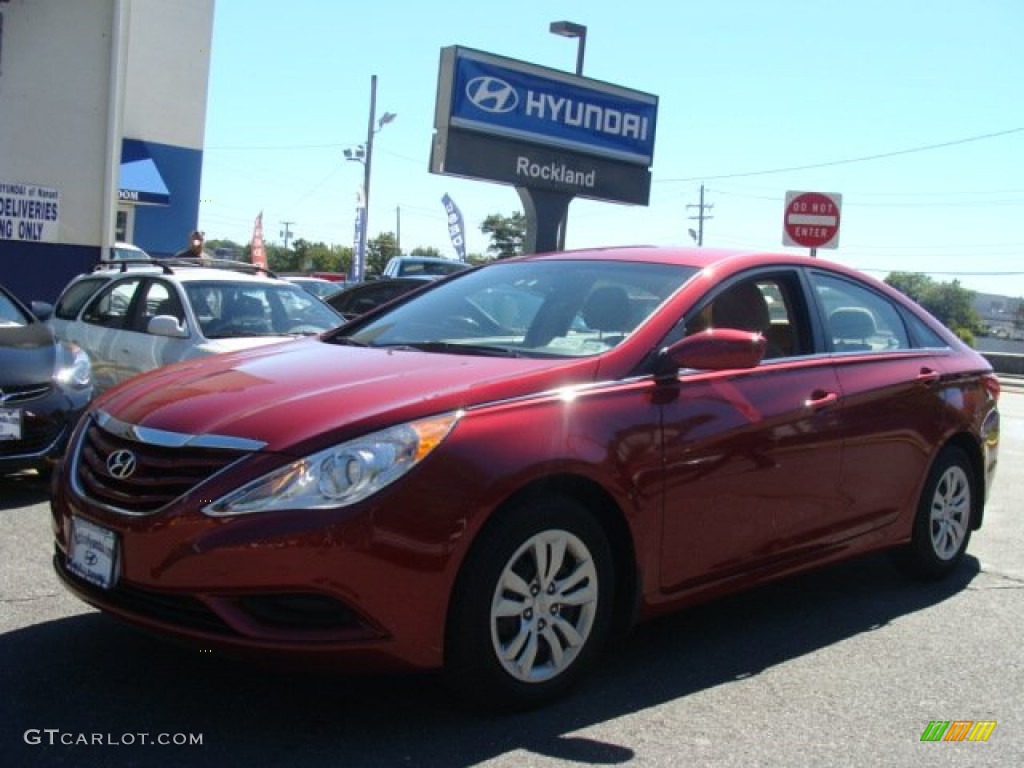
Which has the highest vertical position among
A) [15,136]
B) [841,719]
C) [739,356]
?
[15,136]

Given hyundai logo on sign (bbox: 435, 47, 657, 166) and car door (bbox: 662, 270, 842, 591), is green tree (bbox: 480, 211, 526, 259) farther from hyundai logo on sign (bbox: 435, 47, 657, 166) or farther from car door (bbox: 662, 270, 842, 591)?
car door (bbox: 662, 270, 842, 591)

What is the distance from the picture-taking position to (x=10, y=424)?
20.0ft

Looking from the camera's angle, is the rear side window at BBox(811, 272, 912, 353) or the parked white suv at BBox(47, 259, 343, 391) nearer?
the rear side window at BBox(811, 272, 912, 353)

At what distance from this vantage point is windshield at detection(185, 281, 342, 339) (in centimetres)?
817

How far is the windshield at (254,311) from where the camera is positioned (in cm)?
817

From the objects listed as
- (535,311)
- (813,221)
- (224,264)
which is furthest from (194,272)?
(813,221)

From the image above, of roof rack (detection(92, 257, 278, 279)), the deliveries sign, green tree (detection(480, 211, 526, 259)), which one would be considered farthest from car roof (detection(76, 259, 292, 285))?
green tree (detection(480, 211, 526, 259))

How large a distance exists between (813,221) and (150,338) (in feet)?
28.9

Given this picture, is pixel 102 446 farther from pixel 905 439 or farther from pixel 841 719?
pixel 905 439

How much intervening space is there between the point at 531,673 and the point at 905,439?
7.91ft

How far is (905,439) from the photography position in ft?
16.3

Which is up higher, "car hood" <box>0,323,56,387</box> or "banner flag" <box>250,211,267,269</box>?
"banner flag" <box>250,211,267,269</box>

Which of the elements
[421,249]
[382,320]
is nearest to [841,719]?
[382,320]

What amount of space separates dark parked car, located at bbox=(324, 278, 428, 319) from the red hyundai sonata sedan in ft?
30.8
